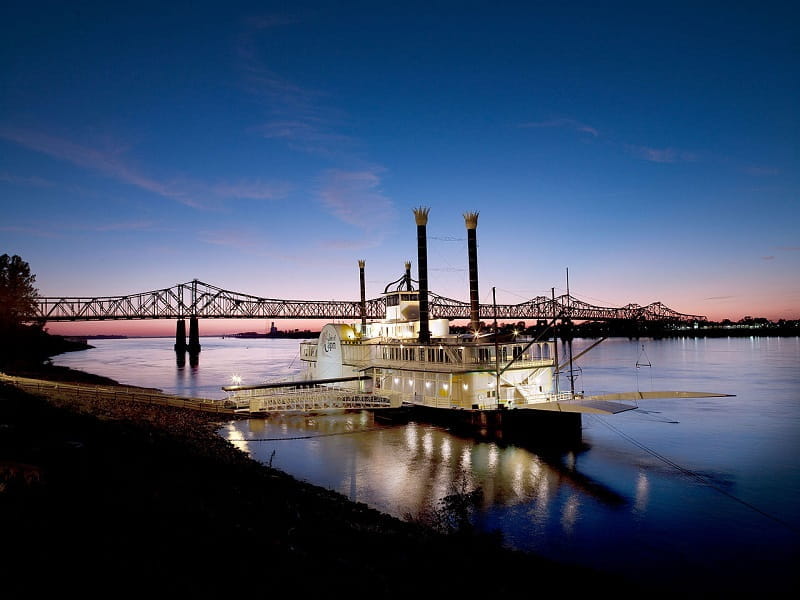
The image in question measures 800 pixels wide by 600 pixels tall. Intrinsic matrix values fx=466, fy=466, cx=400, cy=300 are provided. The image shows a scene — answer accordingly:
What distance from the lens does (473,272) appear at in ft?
148

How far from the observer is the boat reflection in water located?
19938mm

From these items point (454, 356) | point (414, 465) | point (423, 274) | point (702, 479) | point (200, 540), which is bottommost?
point (702, 479)

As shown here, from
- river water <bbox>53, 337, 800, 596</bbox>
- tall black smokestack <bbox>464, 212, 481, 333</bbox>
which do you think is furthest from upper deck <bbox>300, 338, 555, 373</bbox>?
tall black smokestack <bbox>464, 212, 481, 333</bbox>

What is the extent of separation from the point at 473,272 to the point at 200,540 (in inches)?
1484

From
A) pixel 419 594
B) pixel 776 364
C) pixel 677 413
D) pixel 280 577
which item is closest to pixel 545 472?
pixel 419 594

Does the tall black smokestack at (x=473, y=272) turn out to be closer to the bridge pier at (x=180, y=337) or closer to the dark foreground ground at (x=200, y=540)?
the dark foreground ground at (x=200, y=540)

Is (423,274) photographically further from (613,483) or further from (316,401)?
(613,483)

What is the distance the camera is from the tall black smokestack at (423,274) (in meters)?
38.2

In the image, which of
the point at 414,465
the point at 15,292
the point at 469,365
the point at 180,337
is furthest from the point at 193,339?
the point at 414,465

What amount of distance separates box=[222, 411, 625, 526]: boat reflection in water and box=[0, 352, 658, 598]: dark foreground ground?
418 cm

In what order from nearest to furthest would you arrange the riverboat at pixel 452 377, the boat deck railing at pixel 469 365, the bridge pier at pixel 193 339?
the riverboat at pixel 452 377 → the boat deck railing at pixel 469 365 → the bridge pier at pixel 193 339

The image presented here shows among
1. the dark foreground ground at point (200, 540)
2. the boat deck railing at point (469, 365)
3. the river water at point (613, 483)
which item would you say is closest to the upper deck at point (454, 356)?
the boat deck railing at point (469, 365)

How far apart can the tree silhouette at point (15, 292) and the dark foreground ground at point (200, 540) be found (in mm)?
68690

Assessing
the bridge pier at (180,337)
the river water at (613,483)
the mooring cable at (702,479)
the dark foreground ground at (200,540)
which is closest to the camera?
the dark foreground ground at (200,540)
